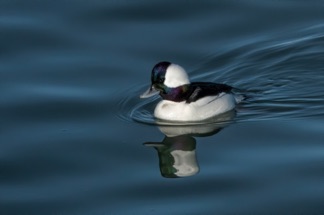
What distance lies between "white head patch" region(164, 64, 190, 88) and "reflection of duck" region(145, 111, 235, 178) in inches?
23.6

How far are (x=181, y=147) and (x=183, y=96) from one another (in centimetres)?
130

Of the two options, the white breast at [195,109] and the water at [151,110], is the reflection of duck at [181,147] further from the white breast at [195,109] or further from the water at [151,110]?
the white breast at [195,109]

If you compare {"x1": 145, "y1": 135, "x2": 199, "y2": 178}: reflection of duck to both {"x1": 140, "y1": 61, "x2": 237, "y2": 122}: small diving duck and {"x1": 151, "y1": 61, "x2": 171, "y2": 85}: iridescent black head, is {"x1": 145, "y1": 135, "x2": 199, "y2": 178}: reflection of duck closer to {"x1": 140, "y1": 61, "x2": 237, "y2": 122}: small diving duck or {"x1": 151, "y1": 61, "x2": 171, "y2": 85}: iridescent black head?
{"x1": 140, "y1": 61, "x2": 237, "y2": 122}: small diving duck

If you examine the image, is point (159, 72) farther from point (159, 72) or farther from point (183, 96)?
point (183, 96)

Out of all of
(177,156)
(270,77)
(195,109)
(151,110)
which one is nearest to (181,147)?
(177,156)

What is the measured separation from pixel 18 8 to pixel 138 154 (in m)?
5.33

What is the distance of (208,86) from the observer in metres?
15.2

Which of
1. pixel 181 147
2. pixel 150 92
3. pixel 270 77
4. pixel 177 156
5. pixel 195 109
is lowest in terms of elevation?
pixel 177 156

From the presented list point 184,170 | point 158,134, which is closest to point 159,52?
point 158,134

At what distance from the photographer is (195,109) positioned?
595 inches

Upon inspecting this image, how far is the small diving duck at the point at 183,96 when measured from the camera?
1502 cm

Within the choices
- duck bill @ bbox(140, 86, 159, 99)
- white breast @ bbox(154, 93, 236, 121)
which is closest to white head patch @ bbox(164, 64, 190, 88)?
duck bill @ bbox(140, 86, 159, 99)

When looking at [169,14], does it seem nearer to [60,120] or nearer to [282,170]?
[60,120]

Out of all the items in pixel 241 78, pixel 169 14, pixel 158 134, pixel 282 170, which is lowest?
pixel 282 170
